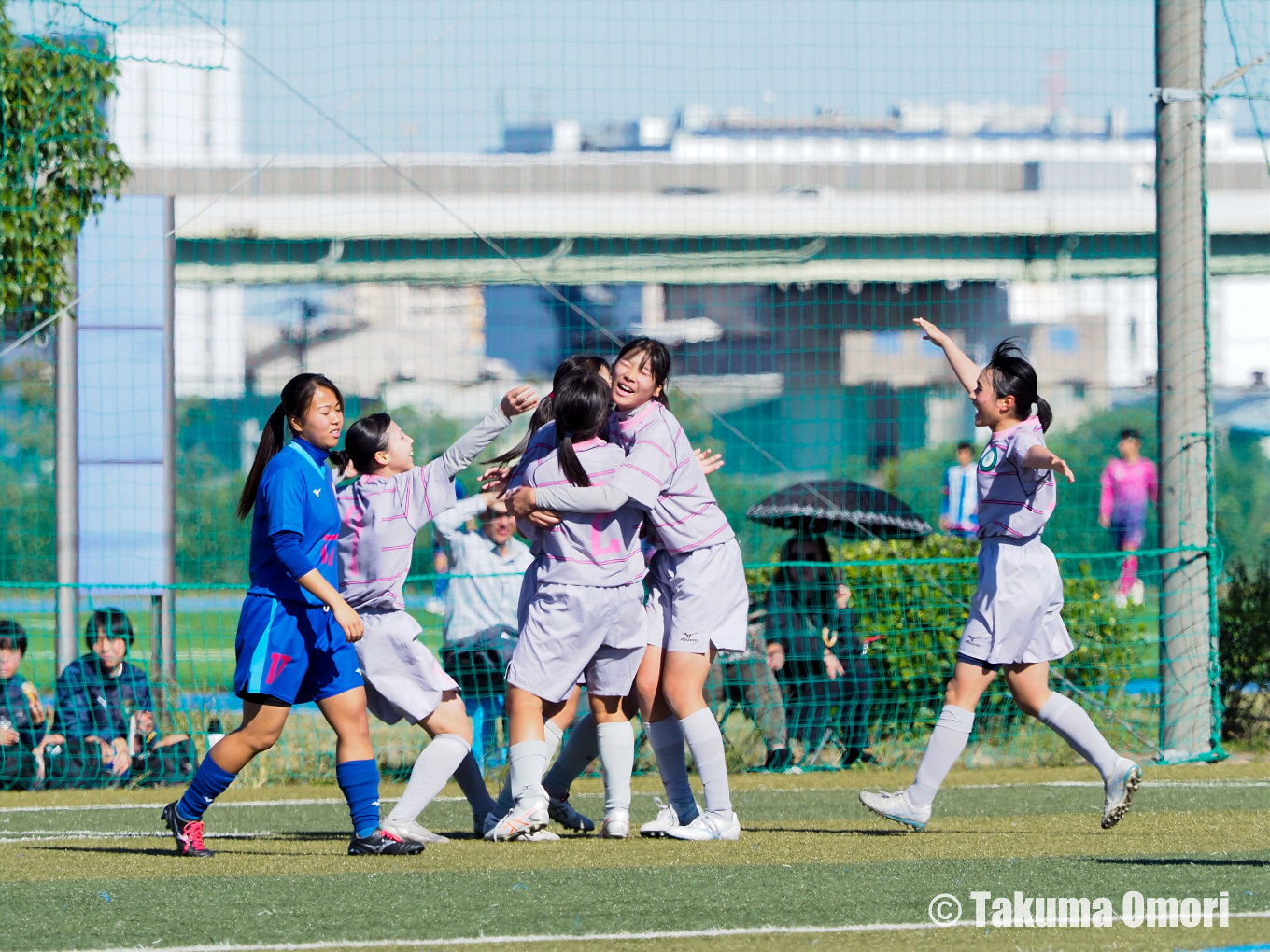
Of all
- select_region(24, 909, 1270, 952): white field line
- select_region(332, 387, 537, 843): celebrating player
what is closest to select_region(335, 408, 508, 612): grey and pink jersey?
select_region(332, 387, 537, 843): celebrating player

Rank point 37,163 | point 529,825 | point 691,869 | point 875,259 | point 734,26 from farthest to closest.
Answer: point 875,259 → point 734,26 → point 37,163 → point 529,825 → point 691,869

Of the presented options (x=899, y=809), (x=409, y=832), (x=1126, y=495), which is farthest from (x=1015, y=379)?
(x=1126, y=495)

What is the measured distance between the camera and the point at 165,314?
34.9 feet

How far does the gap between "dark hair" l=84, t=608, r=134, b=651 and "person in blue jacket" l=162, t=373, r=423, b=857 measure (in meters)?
3.55

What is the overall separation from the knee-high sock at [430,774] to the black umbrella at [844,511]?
4.70 m

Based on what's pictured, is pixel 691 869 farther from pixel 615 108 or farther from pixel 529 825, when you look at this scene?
pixel 615 108

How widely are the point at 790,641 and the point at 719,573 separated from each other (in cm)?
381

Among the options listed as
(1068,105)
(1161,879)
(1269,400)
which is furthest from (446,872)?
(1269,400)

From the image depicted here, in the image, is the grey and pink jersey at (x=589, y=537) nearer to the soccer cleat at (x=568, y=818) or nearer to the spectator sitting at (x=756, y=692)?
the soccer cleat at (x=568, y=818)

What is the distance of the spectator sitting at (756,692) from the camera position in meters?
9.10

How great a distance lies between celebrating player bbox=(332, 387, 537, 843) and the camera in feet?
19.1

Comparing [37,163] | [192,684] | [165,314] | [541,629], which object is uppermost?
[37,163]

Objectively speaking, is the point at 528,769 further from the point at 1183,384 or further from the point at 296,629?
the point at 1183,384

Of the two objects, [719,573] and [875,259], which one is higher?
[875,259]
